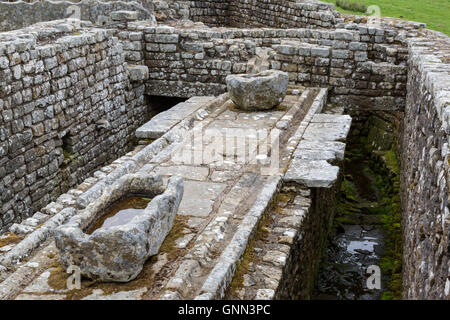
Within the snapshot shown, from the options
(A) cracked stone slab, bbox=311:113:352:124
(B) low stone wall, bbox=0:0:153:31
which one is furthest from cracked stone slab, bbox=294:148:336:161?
(B) low stone wall, bbox=0:0:153:31

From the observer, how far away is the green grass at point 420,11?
17984 mm

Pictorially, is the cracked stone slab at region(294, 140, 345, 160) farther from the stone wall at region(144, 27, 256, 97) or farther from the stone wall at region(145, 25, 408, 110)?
the stone wall at region(144, 27, 256, 97)

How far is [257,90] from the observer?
8852 millimetres

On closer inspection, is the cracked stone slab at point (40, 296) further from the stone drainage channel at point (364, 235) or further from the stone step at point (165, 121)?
the stone drainage channel at point (364, 235)

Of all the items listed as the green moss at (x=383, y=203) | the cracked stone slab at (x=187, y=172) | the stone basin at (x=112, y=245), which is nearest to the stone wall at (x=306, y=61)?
the green moss at (x=383, y=203)

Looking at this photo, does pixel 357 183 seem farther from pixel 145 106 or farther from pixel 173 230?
pixel 173 230

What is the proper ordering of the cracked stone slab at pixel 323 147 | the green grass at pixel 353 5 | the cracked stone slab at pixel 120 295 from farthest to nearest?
the green grass at pixel 353 5
the cracked stone slab at pixel 323 147
the cracked stone slab at pixel 120 295

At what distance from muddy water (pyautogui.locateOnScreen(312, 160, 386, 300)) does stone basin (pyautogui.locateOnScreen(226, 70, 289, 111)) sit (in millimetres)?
2601

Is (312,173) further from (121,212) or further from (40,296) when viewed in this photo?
(40,296)

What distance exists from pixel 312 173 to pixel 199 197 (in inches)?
56.0

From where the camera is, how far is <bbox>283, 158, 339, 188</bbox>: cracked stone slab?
6297mm

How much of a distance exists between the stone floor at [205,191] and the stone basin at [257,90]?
0.57ft

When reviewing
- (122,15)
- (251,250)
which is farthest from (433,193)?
(122,15)

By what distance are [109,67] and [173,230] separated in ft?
19.9
